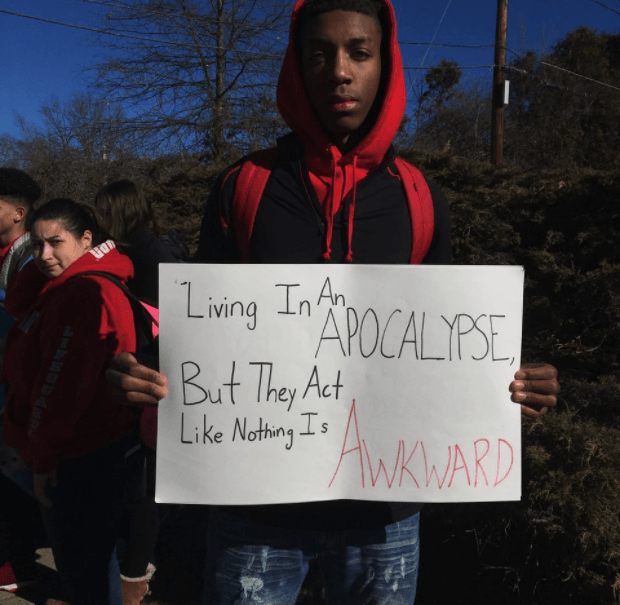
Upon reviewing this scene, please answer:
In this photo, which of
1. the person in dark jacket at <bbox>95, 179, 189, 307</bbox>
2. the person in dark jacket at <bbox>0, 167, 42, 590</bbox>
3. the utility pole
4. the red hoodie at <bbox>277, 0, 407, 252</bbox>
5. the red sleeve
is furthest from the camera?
the utility pole

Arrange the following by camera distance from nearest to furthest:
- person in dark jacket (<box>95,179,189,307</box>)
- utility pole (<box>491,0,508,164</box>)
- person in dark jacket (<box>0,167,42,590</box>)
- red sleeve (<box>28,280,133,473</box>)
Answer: red sleeve (<box>28,280,133,473</box>) → person in dark jacket (<box>0,167,42,590</box>) → person in dark jacket (<box>95,179,189,307</box>) → utility pole (<box>491,0,508,164</box>)

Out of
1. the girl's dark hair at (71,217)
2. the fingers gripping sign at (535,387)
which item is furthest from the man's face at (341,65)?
the girl's dark hair at (71,217)

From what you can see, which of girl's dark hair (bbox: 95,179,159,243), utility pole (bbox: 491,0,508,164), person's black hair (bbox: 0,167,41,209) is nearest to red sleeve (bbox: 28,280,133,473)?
girl's dark hair (bbox: 95,179,159,243)

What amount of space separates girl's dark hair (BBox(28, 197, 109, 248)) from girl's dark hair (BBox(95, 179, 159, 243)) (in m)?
0.96

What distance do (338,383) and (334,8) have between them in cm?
80

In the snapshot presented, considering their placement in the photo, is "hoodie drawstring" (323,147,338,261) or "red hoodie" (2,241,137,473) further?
"red hoodie" (2,241,137,473)

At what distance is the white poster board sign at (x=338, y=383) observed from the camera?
3.83ft

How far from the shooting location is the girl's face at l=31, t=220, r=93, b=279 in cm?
213

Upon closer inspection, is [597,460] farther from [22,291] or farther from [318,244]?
[22,291]

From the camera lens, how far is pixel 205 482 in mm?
1179

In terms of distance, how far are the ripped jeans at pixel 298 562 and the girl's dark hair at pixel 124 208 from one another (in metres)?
2.37

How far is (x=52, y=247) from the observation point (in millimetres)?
2148

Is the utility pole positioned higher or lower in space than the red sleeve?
higher

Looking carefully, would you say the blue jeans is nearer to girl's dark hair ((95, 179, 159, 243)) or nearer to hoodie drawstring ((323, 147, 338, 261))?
hoodie drawstring ((323, 147, 338, 261))
